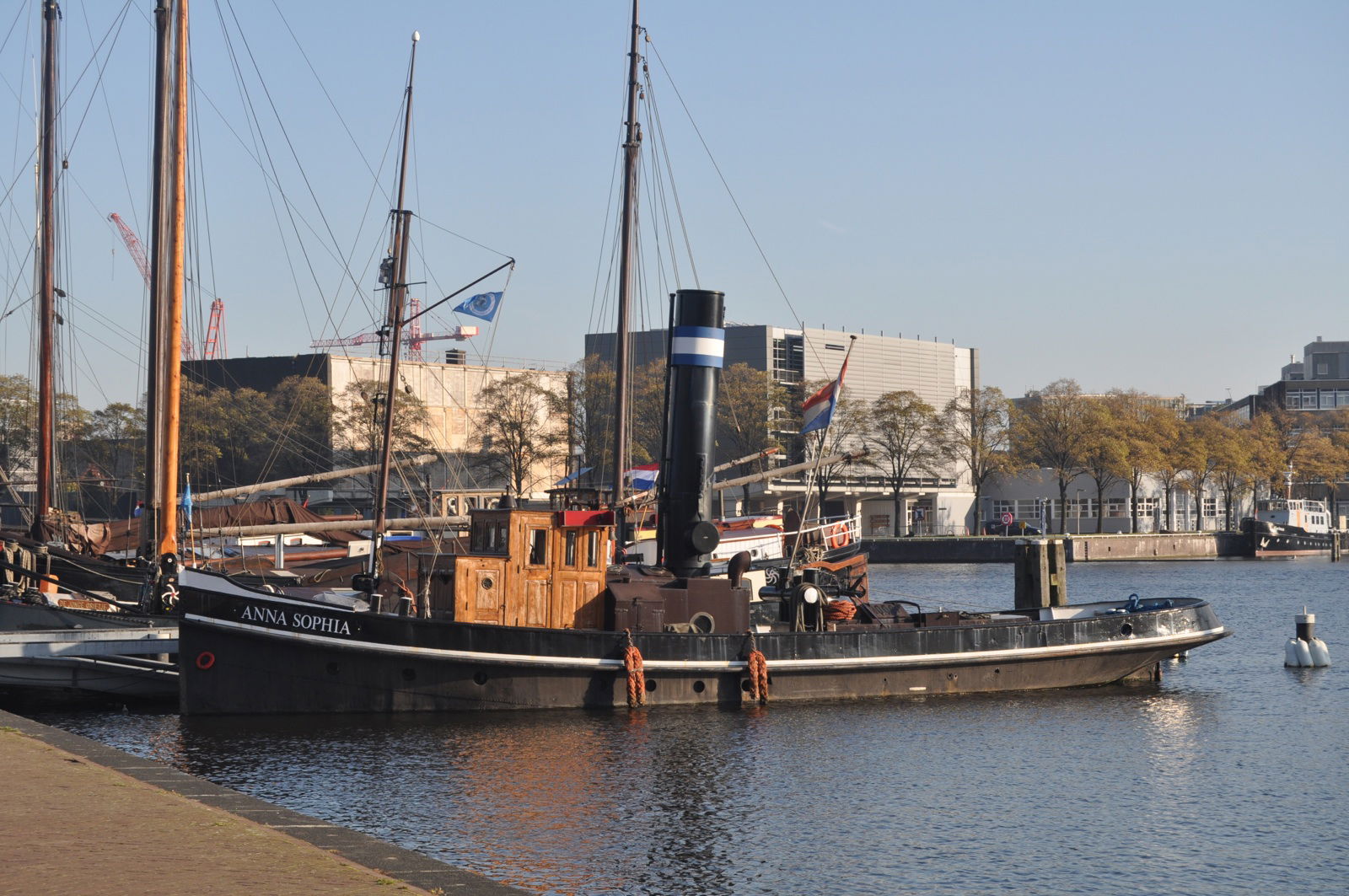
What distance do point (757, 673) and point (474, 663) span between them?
225 inches

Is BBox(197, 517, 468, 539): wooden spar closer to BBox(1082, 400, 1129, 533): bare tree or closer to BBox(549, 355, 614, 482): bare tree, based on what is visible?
BBox(549, 355, 614, 482): bare tree

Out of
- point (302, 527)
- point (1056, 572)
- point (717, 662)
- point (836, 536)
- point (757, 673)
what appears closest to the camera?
point (717, 662)

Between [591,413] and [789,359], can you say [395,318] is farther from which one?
[789,359]

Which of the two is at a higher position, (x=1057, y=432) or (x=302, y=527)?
(x=1057, y=432)

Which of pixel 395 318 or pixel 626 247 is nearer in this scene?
pixel 395 318

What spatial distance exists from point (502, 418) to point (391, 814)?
74858 millimetres

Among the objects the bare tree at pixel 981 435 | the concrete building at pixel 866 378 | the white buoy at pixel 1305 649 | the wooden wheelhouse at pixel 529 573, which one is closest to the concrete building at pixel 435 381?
the concrete building at pixel 866 378

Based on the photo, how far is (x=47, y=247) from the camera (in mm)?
44656

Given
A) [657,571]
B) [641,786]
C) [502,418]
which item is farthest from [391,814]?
[502,418]

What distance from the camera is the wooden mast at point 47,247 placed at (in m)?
43.5

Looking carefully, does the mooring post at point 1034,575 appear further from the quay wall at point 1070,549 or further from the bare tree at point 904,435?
the bare tree at point 904,435

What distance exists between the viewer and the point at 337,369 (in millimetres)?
110312

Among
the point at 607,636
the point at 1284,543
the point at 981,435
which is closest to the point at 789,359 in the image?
the point at 981,435

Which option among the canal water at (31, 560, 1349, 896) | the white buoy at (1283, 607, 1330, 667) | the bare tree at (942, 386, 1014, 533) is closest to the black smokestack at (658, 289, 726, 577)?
the canal water at (31, 560, 1349, 896)
